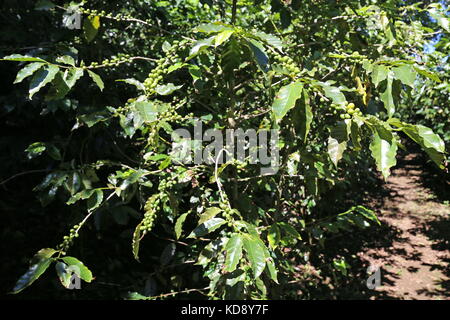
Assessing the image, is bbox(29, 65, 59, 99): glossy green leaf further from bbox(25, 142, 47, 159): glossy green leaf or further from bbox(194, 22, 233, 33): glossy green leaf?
bbox(25, 142, 47, 159): glossy green leaf

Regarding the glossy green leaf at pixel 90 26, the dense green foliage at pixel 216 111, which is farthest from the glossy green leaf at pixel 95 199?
the glossy green leaf at pixel 90 26

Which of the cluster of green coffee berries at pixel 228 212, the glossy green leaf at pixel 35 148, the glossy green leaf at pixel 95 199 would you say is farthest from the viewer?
the glossy green leaf at pixel 35 148

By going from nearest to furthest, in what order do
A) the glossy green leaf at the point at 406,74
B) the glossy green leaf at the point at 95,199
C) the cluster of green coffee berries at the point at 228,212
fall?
the glossy green leaf at the point at 406,74, the cluster of green coffee berries at the point at 228,212, the glossy green leaf at the point at 95,199

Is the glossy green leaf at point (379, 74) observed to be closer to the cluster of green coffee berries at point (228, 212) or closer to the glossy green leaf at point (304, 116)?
the glossy green leaf at point (304, 116)

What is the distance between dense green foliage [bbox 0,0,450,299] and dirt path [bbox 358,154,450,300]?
164cm

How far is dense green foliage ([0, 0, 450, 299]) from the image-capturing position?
105 centimetres

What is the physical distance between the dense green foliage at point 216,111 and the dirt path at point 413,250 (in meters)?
1.64

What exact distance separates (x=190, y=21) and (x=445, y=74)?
8.37 ft

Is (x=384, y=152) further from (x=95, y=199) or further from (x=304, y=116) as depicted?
(x=95, y=199)

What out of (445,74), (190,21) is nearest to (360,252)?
(445,74)

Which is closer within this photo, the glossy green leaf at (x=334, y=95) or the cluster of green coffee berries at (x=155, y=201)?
the glossy green leaf at (x=334, y=95)

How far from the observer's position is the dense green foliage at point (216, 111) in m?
1.05

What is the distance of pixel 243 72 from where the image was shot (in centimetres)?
172
